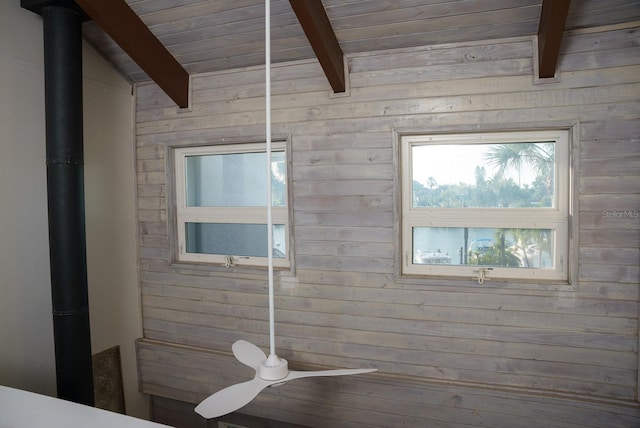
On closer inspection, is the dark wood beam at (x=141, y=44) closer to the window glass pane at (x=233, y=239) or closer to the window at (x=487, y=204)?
the window glass pane at (x=233, y=239)

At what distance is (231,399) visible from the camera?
166 cm

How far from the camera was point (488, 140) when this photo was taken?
244cm

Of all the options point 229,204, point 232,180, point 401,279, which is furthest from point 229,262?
point 401,279

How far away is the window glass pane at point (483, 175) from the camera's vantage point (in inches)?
94.3

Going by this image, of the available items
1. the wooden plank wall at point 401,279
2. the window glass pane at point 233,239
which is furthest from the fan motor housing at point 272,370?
the window glass pane at point 233,239

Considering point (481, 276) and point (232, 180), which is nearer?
point (481, 276)

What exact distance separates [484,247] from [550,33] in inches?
47.3

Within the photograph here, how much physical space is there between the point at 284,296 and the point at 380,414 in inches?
38.8

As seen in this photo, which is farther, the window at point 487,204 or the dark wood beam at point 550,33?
the window at point 487,204

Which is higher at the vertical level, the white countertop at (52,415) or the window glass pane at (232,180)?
the window glass pane at (232,180)

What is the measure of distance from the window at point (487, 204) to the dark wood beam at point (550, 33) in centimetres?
36

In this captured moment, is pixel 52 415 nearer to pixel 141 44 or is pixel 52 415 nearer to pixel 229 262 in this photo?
pixel 229 262

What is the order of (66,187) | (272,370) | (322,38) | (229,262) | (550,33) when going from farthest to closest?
1. (229,262)
2. (66,187)
3. (322,38)
4. (550,33)
5. (272,370)

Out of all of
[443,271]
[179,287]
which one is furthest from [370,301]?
[179,287]
